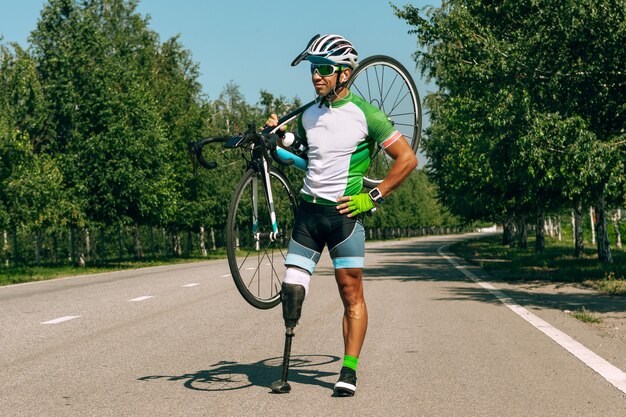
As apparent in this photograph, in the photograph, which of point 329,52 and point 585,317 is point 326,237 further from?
point 585,317

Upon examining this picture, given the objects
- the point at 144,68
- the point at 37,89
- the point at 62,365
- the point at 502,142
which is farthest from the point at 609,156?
the point at 144,68

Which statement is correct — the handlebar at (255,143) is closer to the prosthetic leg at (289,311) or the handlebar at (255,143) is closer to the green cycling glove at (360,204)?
the green cycling glove at (360,204)

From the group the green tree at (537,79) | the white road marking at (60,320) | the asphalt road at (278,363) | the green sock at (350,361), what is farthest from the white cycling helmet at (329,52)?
the green tree at (537,79)

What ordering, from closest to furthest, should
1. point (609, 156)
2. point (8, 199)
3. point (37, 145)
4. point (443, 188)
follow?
1. point (609, 156)
2. point (8, 199)
3. point (37, 145)
4. point (443, 188)

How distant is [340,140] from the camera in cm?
598

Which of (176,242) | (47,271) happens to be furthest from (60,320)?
(176,242)

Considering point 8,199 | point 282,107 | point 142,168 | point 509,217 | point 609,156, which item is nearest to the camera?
point 609,156

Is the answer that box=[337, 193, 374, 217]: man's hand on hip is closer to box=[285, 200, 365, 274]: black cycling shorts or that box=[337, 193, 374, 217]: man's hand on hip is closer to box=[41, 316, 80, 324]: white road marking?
box=[285, 200, 365, 274]: black cycling shorts

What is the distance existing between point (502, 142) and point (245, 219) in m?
14.4

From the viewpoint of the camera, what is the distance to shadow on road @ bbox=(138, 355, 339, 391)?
6.60 metres

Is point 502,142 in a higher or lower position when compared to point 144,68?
lower

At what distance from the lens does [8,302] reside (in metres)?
15.5

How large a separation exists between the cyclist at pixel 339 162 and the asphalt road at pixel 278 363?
0.63 m

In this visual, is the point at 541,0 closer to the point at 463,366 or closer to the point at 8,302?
the point at 8,302
